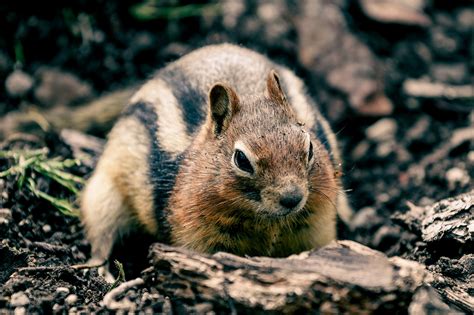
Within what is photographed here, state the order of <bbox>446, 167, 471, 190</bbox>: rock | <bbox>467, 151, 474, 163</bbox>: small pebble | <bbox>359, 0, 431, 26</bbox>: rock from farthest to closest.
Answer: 1. <bbox>359, 0, 431, 26</bbox>: rock
2. <bbox>467, 151, 474, 163</bbox>: small pebble
3. <bbox>446, 167, 471, 190</bbox>: rock

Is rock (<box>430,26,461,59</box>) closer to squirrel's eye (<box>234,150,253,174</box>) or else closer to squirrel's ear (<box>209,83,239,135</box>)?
squirrel's ear (<box>209,83,239,135</box>)

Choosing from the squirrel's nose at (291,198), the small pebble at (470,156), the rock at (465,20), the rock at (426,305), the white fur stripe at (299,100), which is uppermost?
the rock at (465,20)

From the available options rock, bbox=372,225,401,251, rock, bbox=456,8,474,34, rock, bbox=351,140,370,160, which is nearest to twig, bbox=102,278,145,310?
rock, bbox=372,225,401,251

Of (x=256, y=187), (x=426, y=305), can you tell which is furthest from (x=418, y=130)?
(x=426, y=305)

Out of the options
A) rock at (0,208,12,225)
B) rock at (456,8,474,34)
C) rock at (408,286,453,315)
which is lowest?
rock at (0,208,12,225)

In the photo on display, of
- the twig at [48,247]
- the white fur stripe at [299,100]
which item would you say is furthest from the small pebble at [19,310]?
the white fur stripe at [299,100]

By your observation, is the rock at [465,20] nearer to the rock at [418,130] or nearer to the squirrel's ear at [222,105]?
the rock at [418,130]
